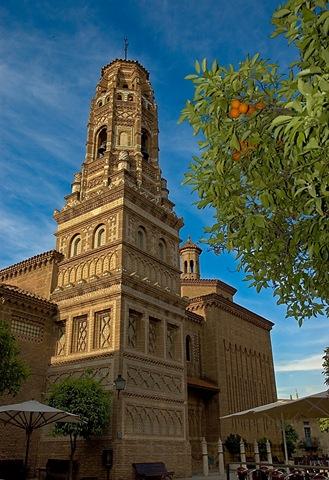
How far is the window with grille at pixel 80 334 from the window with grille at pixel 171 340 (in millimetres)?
4401

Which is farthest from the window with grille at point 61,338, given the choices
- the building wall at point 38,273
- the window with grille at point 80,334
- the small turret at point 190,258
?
the small turret at point 190,258

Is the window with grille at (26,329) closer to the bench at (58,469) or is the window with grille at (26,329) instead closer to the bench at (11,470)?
the bench at (11,470)

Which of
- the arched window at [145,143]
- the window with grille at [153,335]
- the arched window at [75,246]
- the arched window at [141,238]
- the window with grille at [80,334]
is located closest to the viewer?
the window with grille at [80,334]

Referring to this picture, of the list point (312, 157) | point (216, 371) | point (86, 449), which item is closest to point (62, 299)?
point (86, 449)

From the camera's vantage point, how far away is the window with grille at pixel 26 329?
20.0m

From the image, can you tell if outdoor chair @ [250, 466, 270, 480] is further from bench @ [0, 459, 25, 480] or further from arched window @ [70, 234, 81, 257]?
arched window @ [70, 234, 81, 257]

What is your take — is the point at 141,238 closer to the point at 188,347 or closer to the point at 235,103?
the point at 188,347

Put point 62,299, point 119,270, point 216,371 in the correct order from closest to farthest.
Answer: point 119,270
point 62,299
point 216,371

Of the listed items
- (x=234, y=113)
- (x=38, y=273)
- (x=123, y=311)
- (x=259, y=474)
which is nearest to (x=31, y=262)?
(x=38, y=273)

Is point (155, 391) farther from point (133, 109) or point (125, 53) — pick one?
point (125, 53)

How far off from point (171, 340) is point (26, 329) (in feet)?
23.9

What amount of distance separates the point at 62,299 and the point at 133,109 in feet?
41.0

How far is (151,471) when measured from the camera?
680 inches

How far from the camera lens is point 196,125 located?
6.04 m
